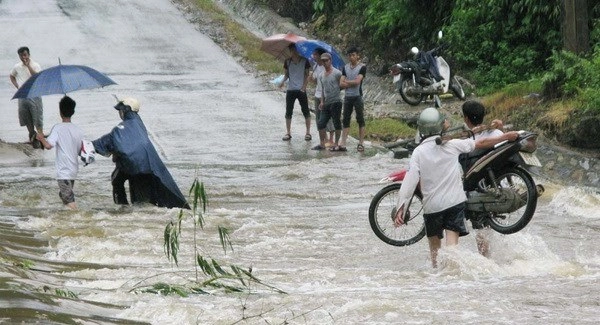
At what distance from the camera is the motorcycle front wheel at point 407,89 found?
22.3 m

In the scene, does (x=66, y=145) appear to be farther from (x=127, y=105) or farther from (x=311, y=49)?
(x=311, y=49)

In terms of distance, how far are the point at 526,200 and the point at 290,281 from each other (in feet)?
8.98

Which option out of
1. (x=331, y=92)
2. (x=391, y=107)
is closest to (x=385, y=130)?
(x=391, y=107)

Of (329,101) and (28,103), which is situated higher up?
(329,101)

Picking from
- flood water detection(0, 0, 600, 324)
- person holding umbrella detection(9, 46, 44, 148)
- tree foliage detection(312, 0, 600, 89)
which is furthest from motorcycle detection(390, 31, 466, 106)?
person holding umbrella detection(9, 46, 44, 148)

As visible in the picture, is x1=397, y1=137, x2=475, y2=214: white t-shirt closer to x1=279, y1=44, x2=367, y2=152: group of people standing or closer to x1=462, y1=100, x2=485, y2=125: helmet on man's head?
x1=462, y1=100, x2=485, y2=125: helmet on man's head

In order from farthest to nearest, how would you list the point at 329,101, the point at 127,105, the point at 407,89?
the point at 407,89 < the point at 329,101 < the point at 127,105

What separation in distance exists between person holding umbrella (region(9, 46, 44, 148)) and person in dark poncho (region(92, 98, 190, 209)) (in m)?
6.05

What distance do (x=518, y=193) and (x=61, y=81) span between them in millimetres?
6140

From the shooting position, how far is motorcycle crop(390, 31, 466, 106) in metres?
22.0

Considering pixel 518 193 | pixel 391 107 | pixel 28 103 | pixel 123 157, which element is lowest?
pixel 391 107

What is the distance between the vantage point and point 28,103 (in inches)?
777

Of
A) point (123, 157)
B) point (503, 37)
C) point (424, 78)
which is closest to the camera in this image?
point (123, 157)

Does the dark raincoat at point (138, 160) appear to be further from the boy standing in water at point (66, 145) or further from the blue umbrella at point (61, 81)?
the blue umbrella at point (61, 81)
